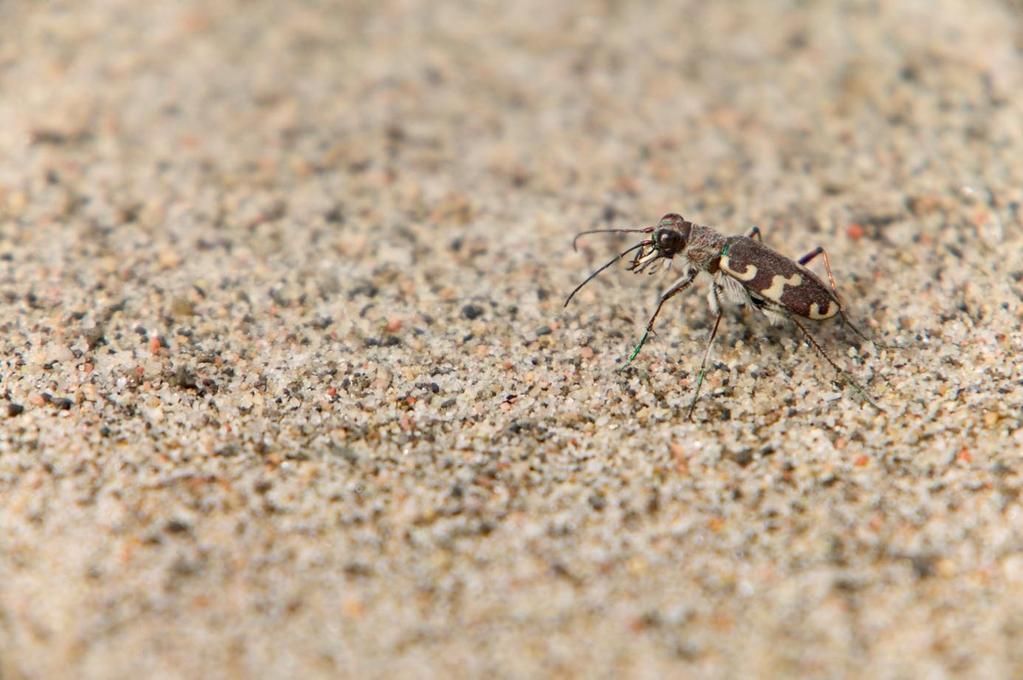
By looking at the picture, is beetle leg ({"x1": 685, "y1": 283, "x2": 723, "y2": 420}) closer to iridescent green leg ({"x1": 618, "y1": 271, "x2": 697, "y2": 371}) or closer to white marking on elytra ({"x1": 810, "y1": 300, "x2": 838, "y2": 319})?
iridescent green leg ({"x1": 618, "y1": 271, "x2": 697, "y2": 371})

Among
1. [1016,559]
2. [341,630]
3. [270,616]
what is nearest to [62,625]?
[270,616]

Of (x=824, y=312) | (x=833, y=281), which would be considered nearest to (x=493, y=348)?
(x=824, y=312)

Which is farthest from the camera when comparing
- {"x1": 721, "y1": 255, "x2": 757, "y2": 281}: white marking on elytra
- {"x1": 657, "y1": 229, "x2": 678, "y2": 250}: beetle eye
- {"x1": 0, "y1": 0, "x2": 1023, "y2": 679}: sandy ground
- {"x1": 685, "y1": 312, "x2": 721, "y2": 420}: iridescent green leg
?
{"x1": 657, "y1": 229, "x2": 678, "y2": 250}: beetle eye

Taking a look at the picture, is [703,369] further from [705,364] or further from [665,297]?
[665,297]

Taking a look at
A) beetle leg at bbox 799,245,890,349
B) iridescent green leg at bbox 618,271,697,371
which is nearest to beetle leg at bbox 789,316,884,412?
beetle leg at bbox 799,245,890,349

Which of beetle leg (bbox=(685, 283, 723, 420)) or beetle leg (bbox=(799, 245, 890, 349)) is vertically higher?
beetle leg (bbox=(799, 245, 890, 349))

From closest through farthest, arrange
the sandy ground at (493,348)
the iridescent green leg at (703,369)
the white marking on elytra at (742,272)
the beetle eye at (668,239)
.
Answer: the sandy ground at (493,348), the iridescent green leg at (703,369), the white marking on elytra at (742,272), the beetle eye at (668,239)

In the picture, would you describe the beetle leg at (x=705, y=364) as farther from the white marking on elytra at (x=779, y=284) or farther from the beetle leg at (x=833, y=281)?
the beetle leg at (x=833, y=281)

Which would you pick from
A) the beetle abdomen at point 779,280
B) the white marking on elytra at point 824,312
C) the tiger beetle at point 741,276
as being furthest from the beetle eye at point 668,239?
the white marking on elytra at point 824,312

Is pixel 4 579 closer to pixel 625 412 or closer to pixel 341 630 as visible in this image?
pixel 341 630
